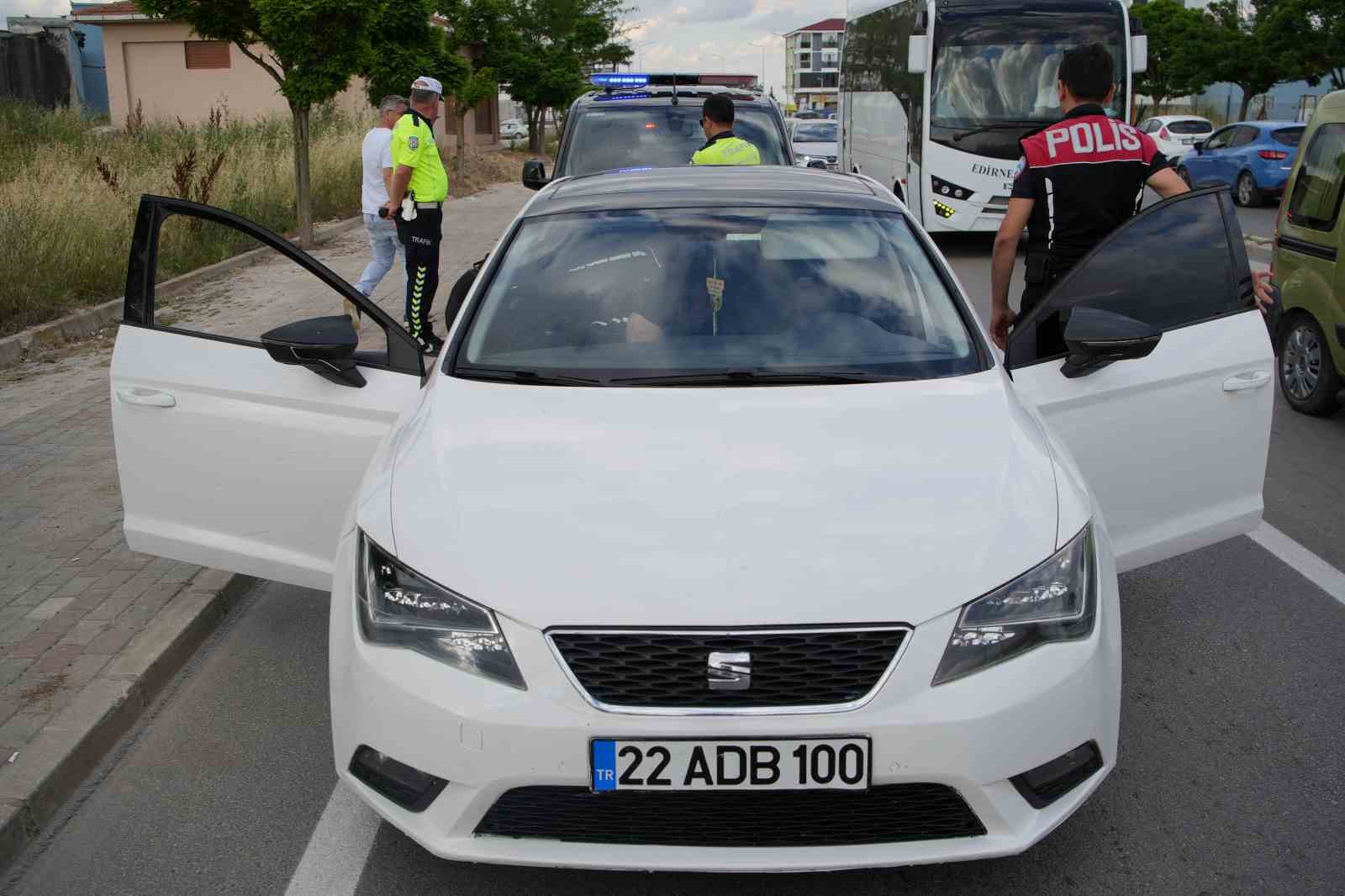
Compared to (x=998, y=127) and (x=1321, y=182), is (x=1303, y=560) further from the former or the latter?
(x=998, y=127)

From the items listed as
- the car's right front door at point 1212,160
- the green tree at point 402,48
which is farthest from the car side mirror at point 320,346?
the car's right front door at point 1212,160

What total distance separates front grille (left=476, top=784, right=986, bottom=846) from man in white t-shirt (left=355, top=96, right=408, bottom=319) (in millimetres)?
8024

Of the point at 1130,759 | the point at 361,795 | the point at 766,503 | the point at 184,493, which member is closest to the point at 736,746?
the point at 766,503

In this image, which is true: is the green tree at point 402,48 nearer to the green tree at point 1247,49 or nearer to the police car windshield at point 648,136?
the police car windshield at point 648,136

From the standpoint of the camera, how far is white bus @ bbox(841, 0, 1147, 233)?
15.6 m

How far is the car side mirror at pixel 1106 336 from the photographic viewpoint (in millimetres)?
3832

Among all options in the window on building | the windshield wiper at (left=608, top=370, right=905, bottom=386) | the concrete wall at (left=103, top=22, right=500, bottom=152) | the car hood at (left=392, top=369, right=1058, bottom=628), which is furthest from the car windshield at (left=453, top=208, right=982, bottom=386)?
the window on building

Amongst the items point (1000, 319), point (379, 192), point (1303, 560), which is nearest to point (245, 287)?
point (379, 192)

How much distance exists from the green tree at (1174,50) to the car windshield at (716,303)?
43.1 meters

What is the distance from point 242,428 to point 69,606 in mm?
1346

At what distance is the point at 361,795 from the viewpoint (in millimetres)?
3045

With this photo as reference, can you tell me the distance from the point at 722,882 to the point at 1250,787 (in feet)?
5.00

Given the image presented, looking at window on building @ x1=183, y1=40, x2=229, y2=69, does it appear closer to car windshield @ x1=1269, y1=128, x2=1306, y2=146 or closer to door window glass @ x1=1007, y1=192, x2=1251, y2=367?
car windshield @ x1=1269, y1=128, x2=1306, y2=146

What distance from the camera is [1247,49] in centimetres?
4272
